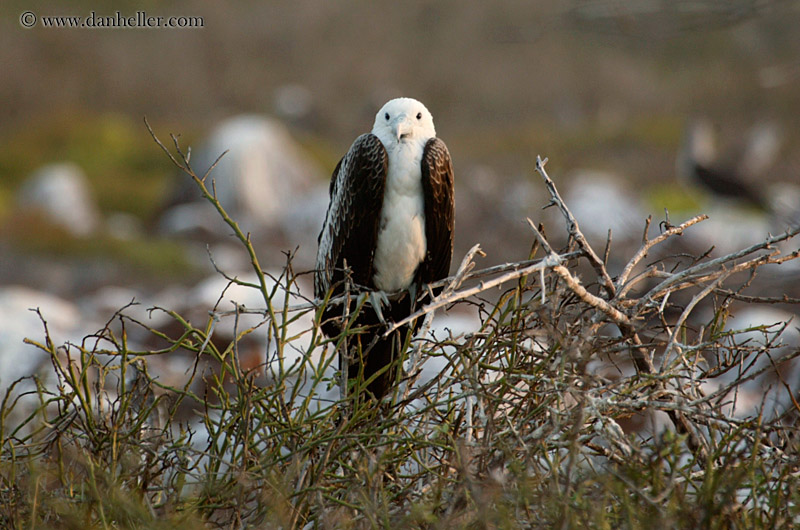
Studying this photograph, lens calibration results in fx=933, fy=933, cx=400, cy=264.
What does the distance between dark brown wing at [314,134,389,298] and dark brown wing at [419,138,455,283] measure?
0.42ft

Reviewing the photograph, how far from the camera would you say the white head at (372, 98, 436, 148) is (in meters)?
2.60

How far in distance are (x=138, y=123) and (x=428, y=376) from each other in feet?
39.2

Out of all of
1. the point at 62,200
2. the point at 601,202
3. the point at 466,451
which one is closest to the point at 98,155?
the point at 62,200

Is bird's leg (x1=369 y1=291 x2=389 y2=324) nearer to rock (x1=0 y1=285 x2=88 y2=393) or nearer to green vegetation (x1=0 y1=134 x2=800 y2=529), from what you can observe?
green vegetation (x1=0 y1=134 x2=800 y2=529)

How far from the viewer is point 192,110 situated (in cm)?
1541

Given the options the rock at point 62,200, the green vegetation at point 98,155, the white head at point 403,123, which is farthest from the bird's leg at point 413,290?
the green vegetation at point 98,155

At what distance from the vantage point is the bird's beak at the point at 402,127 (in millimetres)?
2576

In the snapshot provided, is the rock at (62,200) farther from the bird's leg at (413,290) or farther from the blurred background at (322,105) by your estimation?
the bird's leg at (413,290)

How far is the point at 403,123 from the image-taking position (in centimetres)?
259

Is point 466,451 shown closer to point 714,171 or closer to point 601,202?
point 714,171

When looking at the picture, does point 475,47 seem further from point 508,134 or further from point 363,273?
point 363,273

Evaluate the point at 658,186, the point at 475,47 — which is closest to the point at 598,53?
the point at 475,47

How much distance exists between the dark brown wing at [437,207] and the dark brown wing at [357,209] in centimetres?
13

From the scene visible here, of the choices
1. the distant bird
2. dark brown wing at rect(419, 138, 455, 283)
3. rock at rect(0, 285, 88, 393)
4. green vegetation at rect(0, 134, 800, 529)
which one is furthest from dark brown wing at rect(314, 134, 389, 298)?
the distant bird
